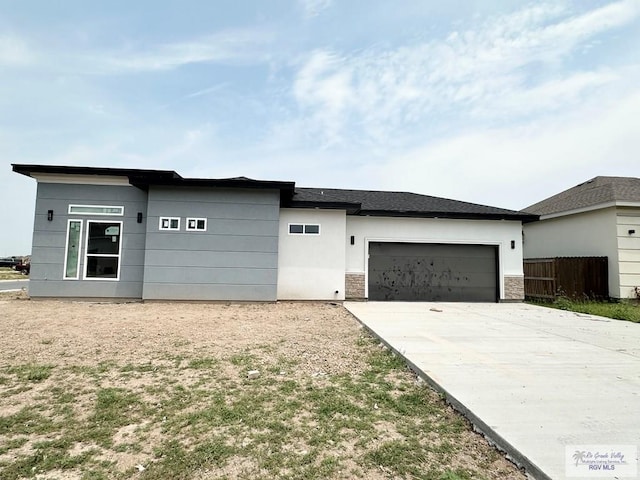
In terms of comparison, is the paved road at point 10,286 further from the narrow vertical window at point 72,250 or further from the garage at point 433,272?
the garage at point 433,272

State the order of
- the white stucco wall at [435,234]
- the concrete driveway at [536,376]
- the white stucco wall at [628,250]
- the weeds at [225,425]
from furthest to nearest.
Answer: the white stucco wall at [435,234], the white stucco wall at [628,250], the concrete driveway at [536,376], the weeds at [225,425]

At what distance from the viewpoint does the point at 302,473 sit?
2205 mm

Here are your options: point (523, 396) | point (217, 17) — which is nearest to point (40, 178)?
point (217, 17)

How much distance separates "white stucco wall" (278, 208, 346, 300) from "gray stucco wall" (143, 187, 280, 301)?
600 millimetres

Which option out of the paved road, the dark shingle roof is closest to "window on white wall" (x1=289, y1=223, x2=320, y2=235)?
the dark shingle roof

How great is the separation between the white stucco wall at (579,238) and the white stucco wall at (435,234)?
9.69 feet

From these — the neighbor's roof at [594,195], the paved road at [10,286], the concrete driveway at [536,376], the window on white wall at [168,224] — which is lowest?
the paved road at [10,286]

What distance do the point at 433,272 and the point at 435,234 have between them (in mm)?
1322

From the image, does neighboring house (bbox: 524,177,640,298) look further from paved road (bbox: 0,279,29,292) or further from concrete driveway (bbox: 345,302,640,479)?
paved road (bbox: 0,279,29,292)

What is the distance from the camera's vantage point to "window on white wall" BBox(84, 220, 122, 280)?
32.7 ft

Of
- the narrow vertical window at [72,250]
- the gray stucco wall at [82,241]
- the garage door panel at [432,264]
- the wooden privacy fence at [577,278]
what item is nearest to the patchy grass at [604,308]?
the wooden privacy fence at [577,278]

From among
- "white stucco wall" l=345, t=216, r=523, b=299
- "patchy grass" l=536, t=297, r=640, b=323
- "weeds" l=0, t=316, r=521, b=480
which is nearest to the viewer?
"weeds" l=0, t=316, r=521, b=480

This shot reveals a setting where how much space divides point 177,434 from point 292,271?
7893 millimetres

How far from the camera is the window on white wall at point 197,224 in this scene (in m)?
9.90
